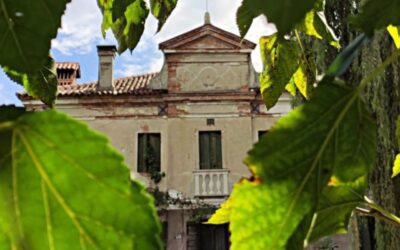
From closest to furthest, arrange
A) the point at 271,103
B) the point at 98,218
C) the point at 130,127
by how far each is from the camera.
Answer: the point at 98,218 < the point at 271,103 < the point at 130,127

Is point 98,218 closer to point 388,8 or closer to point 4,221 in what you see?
point 4,221

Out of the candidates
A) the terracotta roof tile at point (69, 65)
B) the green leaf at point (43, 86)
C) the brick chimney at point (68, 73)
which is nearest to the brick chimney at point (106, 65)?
the brick chimney at point (68, 73)

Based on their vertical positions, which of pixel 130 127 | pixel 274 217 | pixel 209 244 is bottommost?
pixel 209 244

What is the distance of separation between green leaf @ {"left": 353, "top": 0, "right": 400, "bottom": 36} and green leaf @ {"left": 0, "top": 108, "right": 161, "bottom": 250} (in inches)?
4.5

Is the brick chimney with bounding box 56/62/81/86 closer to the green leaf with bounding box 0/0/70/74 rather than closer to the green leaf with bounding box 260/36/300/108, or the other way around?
the green leaf with bounding box 260/36/300/108

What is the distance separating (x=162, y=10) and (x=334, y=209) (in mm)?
288

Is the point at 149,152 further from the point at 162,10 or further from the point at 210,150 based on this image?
the point at 162,10

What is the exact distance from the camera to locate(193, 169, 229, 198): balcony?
736cm

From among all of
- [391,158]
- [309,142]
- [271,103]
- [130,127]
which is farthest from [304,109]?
[130,127]

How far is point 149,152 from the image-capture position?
294 inches

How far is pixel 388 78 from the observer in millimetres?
4688

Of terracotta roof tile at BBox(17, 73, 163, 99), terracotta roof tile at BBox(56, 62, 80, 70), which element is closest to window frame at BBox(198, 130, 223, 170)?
terracotta roof tile at BBox(17, 73, 163, 99)

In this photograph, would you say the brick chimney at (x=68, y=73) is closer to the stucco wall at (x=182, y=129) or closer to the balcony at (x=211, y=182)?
the stucco wall at (x=182, y=129)

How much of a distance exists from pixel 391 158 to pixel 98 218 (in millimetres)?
4624
